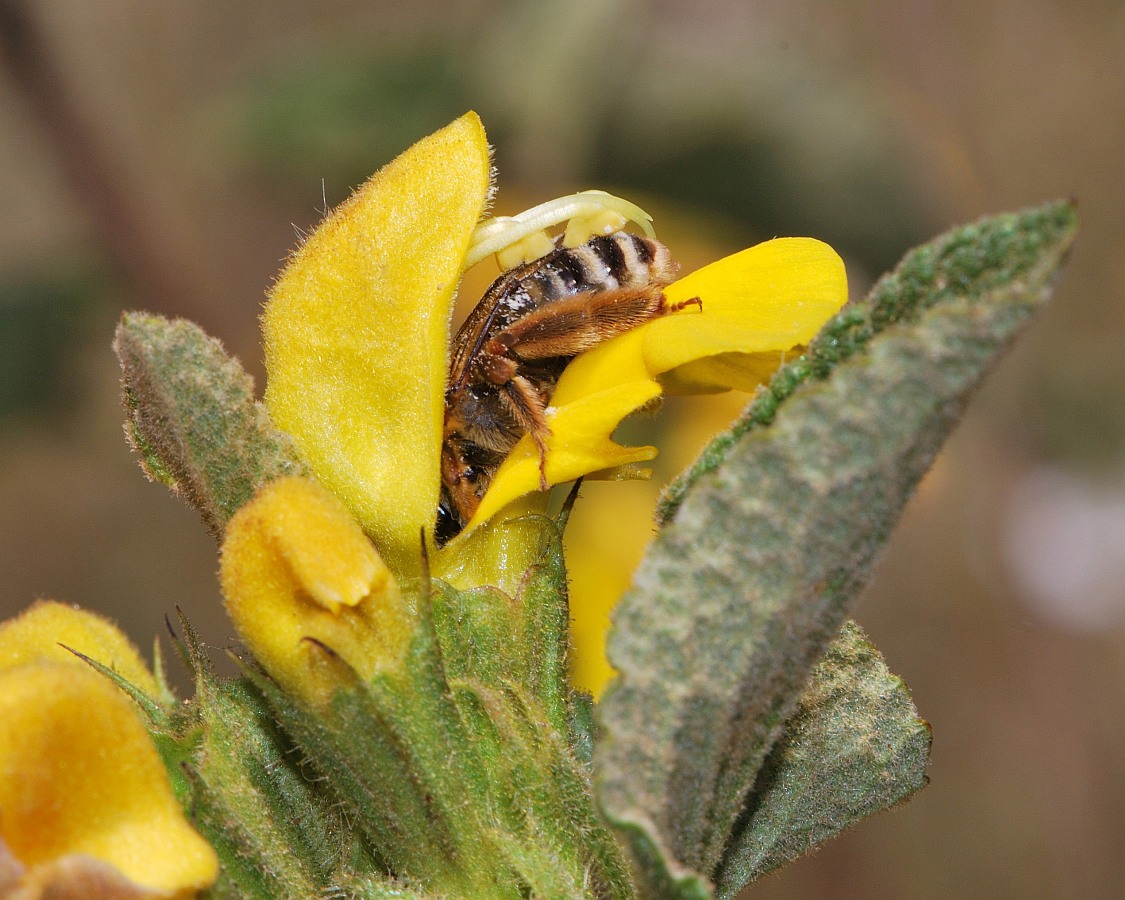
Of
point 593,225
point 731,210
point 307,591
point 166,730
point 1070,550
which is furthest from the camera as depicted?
point 1070,550

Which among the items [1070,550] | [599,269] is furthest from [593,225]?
[1070,550]

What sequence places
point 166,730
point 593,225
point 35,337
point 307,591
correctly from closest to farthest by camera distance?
point 307,591
point 166,730
point 593,225
point 35,337

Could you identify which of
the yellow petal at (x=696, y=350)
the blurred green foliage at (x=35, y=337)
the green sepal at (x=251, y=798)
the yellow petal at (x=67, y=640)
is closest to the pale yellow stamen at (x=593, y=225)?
the yellow petal at (x=696, y=350)

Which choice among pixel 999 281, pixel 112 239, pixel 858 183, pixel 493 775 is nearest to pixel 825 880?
pixel 858 183

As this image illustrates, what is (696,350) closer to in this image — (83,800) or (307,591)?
(307,591)

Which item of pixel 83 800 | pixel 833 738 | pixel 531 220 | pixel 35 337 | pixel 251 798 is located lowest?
pixel 833 738

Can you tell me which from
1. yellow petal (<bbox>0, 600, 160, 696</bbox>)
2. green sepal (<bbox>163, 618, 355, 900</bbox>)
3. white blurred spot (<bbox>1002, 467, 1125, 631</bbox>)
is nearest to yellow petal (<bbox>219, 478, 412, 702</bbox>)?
green sepal (<bbox>163, 618, 355, 900</bbox>)

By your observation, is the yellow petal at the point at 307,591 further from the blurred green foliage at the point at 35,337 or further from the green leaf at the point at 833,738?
the blurred green foliage at the point at 35,337

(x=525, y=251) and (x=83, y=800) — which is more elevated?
(x=525, y=251)

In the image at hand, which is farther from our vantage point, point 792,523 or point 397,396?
point 397,396
